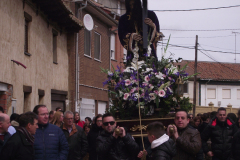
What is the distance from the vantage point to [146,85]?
6949 millimetres

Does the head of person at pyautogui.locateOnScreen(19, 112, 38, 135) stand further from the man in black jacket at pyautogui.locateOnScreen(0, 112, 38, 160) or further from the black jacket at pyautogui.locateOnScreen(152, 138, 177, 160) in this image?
the black jacket at pyautogui.locateOnScreen(152, 138, 177, 160)

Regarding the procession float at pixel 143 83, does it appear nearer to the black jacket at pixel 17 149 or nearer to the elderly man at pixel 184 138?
the elderly man at pixel 184 138

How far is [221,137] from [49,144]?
342cm

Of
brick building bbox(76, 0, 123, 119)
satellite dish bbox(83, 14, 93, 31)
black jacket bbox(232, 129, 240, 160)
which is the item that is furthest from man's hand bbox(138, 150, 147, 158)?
satellite dish bbox(83, 14, 93, 31)

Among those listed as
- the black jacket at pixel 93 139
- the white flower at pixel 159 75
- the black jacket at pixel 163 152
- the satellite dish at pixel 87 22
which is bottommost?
the black jacket at pixel 93 139

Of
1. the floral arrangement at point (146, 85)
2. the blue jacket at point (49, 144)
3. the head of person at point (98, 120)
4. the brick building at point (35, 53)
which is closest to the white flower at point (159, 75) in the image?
the floral arrangement at point (146, 85)

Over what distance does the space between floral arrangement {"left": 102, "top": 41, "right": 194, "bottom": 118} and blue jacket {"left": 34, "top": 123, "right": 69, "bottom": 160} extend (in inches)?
48.1

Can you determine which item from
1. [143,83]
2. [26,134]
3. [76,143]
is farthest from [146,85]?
[26,134]

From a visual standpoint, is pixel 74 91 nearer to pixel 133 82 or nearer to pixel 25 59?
pixel 25 59

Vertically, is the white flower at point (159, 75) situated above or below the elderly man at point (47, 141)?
above

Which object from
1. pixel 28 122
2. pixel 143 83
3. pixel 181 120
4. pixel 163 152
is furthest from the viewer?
pixel 143 83

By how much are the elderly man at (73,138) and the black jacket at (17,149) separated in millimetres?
2073

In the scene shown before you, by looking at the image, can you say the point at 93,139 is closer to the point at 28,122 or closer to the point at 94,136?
the point at 94,136

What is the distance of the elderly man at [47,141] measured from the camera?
6.28 meters
